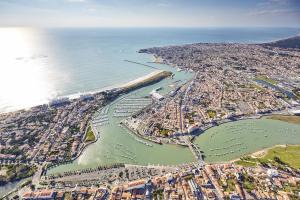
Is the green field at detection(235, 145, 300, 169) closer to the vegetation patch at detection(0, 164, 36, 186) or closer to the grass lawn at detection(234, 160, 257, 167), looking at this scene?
the grass lawn at detection(234, 160, 257, 167)

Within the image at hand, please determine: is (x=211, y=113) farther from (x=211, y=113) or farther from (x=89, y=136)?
(x=89, y=136)

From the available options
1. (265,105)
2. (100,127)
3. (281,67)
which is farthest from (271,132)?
(281,67)

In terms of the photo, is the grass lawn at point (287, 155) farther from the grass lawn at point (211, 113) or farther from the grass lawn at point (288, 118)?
the grass lawn at point (211, 113)

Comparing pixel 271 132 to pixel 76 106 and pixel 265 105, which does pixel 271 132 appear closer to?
pixel 265 105

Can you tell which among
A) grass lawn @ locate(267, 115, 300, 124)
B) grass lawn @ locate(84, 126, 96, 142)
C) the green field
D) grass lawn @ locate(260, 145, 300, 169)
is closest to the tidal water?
grass lawn @ locate(84, 126, 96, 142)

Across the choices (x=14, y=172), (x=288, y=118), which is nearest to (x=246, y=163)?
(x=288, y=118)

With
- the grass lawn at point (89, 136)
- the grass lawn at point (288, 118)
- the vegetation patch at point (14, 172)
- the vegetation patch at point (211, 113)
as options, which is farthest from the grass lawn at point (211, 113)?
the vegetation patch at point (14, 172)

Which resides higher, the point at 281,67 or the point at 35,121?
the point at 281,67

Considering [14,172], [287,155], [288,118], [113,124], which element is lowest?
[14,172]
